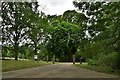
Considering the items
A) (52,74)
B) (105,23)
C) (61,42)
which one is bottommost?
(52,74)

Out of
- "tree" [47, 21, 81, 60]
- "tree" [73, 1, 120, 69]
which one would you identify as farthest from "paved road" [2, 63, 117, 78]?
"tree" [47, 21, 81, 60]

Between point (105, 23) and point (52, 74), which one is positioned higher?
point (105, 23)

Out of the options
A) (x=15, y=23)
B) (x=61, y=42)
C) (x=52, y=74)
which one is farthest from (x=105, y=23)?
(x=61, y=42)

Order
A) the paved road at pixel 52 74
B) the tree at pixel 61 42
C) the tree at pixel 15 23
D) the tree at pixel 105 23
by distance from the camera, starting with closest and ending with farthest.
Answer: the paved road at pixel 52 74, the tree at pixel 105 23, the tree at pixel 15 23, the tree at pixel 61 42

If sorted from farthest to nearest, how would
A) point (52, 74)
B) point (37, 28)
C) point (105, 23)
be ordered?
1. point (37, 28)
2. point (105, 23)
3. point (52, 74)

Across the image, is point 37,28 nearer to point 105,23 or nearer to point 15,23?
point 15,23

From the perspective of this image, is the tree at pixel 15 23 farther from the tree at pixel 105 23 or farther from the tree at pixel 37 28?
the tree at pixel 105 23

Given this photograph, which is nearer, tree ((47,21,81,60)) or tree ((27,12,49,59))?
tree ((27,12,49,59))

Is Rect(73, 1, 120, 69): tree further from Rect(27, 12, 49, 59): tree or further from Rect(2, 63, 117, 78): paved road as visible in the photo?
Rect(27, 12, 49, 59): tree

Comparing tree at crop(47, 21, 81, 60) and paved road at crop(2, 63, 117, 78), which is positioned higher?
tree at crop(47, 21, 81, 60)

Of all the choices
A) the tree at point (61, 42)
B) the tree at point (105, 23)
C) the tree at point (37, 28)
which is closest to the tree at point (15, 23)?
the tree at point (37, 28)

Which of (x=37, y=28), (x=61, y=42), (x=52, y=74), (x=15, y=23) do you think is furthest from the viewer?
(x=61, y=42)

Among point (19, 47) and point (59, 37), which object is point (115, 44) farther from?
point (59, 37)

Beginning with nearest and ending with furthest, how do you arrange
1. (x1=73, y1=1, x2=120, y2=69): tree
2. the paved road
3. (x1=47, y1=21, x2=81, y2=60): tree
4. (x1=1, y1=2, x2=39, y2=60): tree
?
the paved road, (x1=73, y1=1, x2=120, y2=69): tree, (x1=1, y1=2, x2=39, y2=60): tree, (x1=47, y1=21, x2=81, y2=60): tree
